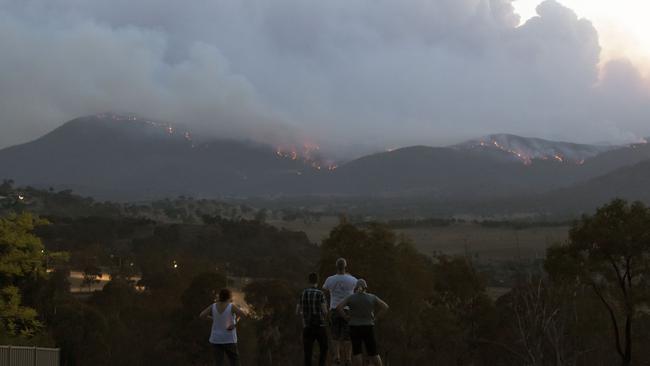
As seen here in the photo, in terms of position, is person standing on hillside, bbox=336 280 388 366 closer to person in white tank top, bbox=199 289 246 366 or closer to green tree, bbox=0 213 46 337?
person in white tank top, bbox=199 289 246 366

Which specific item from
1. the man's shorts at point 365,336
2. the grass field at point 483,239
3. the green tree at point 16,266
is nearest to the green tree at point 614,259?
the green tree at point 16,266

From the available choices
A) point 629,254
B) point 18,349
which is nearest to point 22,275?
point 18,349

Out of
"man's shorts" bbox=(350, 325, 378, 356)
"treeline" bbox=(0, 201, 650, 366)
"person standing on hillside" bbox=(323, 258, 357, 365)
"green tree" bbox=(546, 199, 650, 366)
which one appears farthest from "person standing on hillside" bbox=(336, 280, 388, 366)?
"green tree" bbox=(546, 199, 650, 366)

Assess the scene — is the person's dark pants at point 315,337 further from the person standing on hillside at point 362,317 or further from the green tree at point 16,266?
the green tree at point 16,266

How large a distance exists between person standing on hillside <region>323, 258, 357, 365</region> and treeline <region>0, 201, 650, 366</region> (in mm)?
13945

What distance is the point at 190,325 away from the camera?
52.6 meters

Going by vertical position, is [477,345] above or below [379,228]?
below

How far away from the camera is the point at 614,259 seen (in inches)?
1505

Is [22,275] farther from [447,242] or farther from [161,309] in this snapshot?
[447,242]

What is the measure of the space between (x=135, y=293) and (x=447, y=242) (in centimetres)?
9364

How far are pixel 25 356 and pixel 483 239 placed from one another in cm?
14160

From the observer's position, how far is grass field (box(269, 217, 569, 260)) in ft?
434

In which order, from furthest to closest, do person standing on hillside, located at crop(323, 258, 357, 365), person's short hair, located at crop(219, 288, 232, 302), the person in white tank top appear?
1. person standing on hillside, located at crop(323, 258, 357, 365)
2. person's short hair, located at crop(219, 288, 232, 302)
3. the person in white tank top

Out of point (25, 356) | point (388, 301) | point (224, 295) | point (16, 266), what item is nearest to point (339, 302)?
A: point (224, 295)
